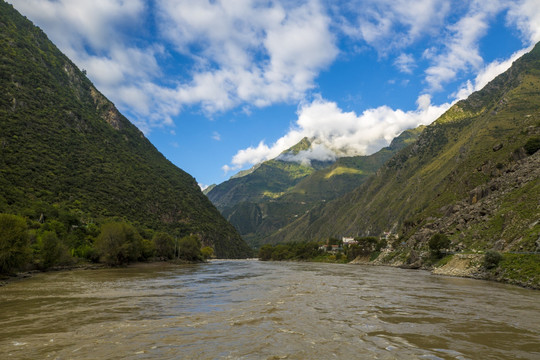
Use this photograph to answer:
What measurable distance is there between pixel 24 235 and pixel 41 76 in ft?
570

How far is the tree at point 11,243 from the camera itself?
1959 inches

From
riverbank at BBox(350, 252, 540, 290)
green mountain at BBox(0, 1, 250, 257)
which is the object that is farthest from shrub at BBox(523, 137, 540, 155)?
green mountain at BBox(0, 1, 250, 257)

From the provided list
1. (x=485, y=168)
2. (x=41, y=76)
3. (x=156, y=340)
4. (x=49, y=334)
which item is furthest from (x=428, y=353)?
(x=41, y=76)

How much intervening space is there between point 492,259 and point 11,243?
85729 mm

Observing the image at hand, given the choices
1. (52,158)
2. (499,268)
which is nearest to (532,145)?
(499,268)

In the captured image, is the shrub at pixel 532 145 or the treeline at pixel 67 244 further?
the shrub at pixel 532 145

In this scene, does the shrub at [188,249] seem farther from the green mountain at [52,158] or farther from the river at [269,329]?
the river at [269,329]

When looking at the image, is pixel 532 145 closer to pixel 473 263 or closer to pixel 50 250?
pixel 473 263

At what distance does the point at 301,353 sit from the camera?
44.6 ft

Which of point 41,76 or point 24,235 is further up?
point 41,76

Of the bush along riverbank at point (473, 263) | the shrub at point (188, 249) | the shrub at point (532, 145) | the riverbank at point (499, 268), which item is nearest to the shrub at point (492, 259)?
the bush along riverbank at point (473, 263)

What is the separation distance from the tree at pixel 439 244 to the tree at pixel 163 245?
107 meters

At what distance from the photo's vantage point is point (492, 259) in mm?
56281

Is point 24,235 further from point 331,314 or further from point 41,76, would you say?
point 41,76
